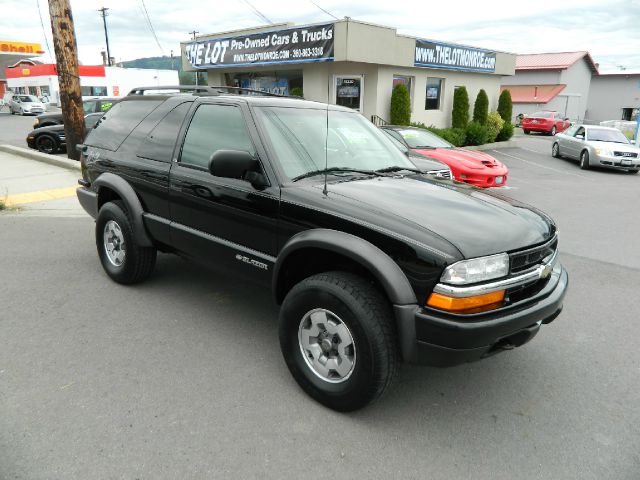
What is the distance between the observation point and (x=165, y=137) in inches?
166

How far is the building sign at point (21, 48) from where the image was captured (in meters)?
57.5

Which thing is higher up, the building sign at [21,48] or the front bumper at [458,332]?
the building sign at [21,48]

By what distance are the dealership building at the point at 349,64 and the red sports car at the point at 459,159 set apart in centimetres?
495

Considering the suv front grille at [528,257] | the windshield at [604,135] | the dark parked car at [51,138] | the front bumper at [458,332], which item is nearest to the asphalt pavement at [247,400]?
the front bumper at [458,332]

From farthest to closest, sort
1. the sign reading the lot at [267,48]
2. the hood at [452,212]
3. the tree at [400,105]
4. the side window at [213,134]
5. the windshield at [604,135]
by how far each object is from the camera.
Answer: the tree at [400,105]
the windshield at [604,135]
the sign reading the lot at [267,48]
the side window at [213,134]
the hood at [452,212]

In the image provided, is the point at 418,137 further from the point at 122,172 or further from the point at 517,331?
the point at 517,331

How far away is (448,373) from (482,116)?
759 inches

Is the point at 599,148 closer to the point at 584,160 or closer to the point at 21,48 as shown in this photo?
the point at 584,160

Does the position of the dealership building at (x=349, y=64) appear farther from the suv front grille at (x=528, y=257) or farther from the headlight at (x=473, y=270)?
the headlight at (x=473, y=270)

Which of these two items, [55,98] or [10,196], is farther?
[55,98]

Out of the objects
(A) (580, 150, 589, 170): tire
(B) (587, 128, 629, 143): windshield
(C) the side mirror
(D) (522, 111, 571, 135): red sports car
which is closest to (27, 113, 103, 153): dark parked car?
(C) the side mirror

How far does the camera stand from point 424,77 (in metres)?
18.9

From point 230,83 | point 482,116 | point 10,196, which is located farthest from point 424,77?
point 10,196

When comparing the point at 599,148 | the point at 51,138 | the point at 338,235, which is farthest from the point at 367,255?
the point at 599,148
